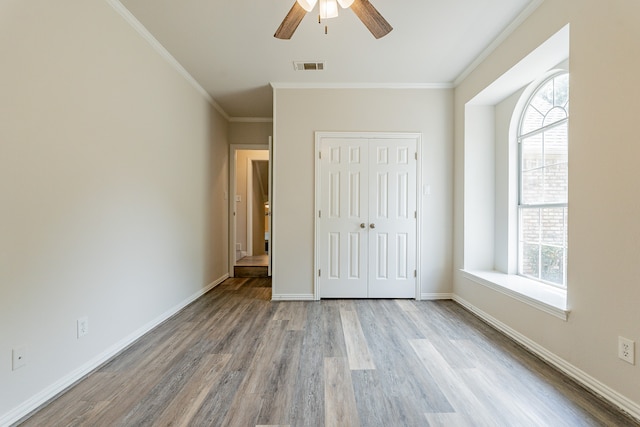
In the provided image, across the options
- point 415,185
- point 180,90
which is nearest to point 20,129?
point 180,90

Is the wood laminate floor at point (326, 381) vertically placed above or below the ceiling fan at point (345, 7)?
below

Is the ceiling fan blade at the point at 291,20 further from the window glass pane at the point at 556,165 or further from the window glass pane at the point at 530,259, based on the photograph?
the window glass pane at the point at 530,259

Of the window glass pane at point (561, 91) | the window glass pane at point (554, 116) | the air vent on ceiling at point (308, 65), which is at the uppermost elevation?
the air vent on ceiling at point (308, 65)

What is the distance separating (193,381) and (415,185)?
9.78ft

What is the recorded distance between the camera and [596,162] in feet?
5.75

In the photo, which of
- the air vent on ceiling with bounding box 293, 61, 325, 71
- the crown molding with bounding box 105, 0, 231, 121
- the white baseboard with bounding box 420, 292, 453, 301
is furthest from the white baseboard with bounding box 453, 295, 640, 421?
the crown molding with bounding box 105, 0, 231, 121

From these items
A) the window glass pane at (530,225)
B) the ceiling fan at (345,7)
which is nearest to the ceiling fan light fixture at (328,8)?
the ceiling fan at (345,7)

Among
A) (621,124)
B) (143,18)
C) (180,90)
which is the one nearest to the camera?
(621,124)

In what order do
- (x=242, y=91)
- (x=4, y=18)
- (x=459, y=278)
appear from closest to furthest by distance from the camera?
(x=4, y=18) < (x=459, y=278) < (x=242, y=91)

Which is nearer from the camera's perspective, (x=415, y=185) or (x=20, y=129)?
(x=20, y=129)

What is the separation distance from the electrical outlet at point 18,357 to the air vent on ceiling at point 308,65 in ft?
9.96

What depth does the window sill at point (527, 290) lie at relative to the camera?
207 cm

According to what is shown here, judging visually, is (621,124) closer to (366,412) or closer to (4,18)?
(366,412)

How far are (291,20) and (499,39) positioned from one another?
6.40ft
